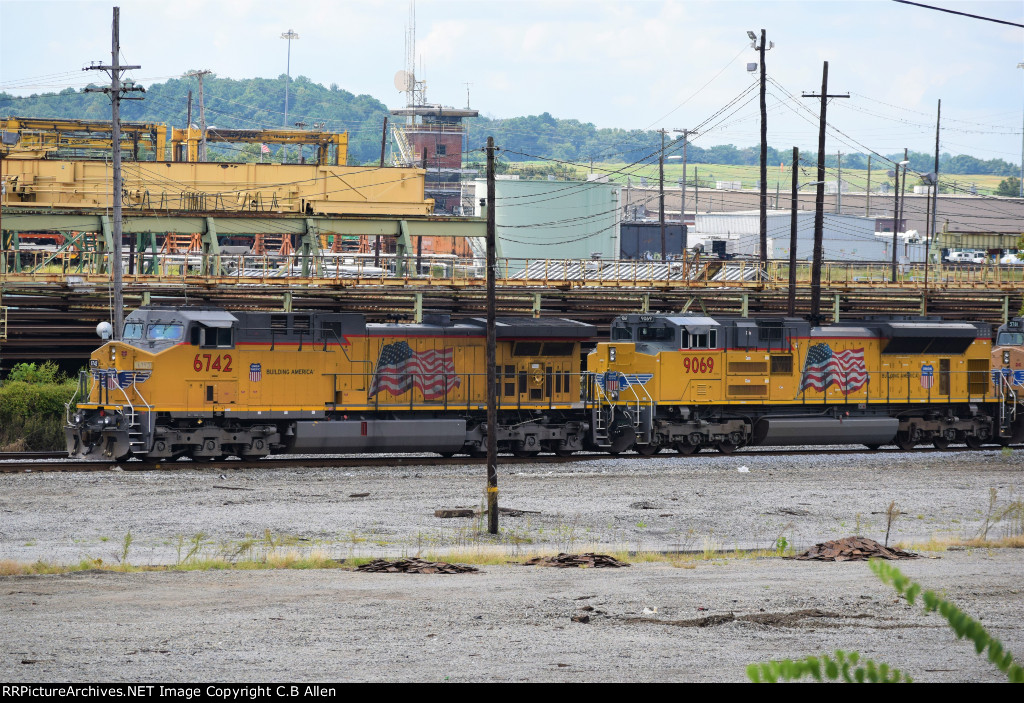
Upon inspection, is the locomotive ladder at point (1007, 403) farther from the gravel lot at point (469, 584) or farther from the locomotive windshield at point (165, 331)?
the locomotive windshield at point (165, 331)

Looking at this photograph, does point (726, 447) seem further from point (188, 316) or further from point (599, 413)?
point (188, 316)

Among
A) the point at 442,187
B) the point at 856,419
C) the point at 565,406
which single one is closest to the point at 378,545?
the point at 565,406

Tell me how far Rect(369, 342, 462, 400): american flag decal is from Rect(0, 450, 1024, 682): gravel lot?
112 inches

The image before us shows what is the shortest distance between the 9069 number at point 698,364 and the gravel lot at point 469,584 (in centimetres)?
404

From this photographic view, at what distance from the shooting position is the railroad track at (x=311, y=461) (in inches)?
926

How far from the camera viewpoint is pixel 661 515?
20.1 meters

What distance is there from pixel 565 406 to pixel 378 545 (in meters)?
10.9

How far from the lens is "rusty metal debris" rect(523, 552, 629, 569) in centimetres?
1555

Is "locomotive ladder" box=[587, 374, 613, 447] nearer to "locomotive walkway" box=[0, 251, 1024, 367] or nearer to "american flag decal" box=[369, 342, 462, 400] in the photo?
"american flag decal" box=[369, 342, 462, 400]

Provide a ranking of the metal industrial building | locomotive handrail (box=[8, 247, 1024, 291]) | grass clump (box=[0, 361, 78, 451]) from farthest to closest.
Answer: the metal industrial building < locomotive handrail (box=[8, 247, 1024, 291]) < grass clump (box=[0, 361, 78, 451])

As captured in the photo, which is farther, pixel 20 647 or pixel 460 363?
pixel 460 363

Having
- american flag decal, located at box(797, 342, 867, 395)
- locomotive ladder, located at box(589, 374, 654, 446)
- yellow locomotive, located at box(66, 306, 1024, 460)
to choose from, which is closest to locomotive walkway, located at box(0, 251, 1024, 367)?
yellow locomotive, located at box(66, 306, 1024, 460)

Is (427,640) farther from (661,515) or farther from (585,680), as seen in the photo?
(661,515)

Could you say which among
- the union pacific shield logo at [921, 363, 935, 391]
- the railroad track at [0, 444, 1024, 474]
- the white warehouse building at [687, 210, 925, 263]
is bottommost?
the railroad track at [0, 444, 1024, 474]
